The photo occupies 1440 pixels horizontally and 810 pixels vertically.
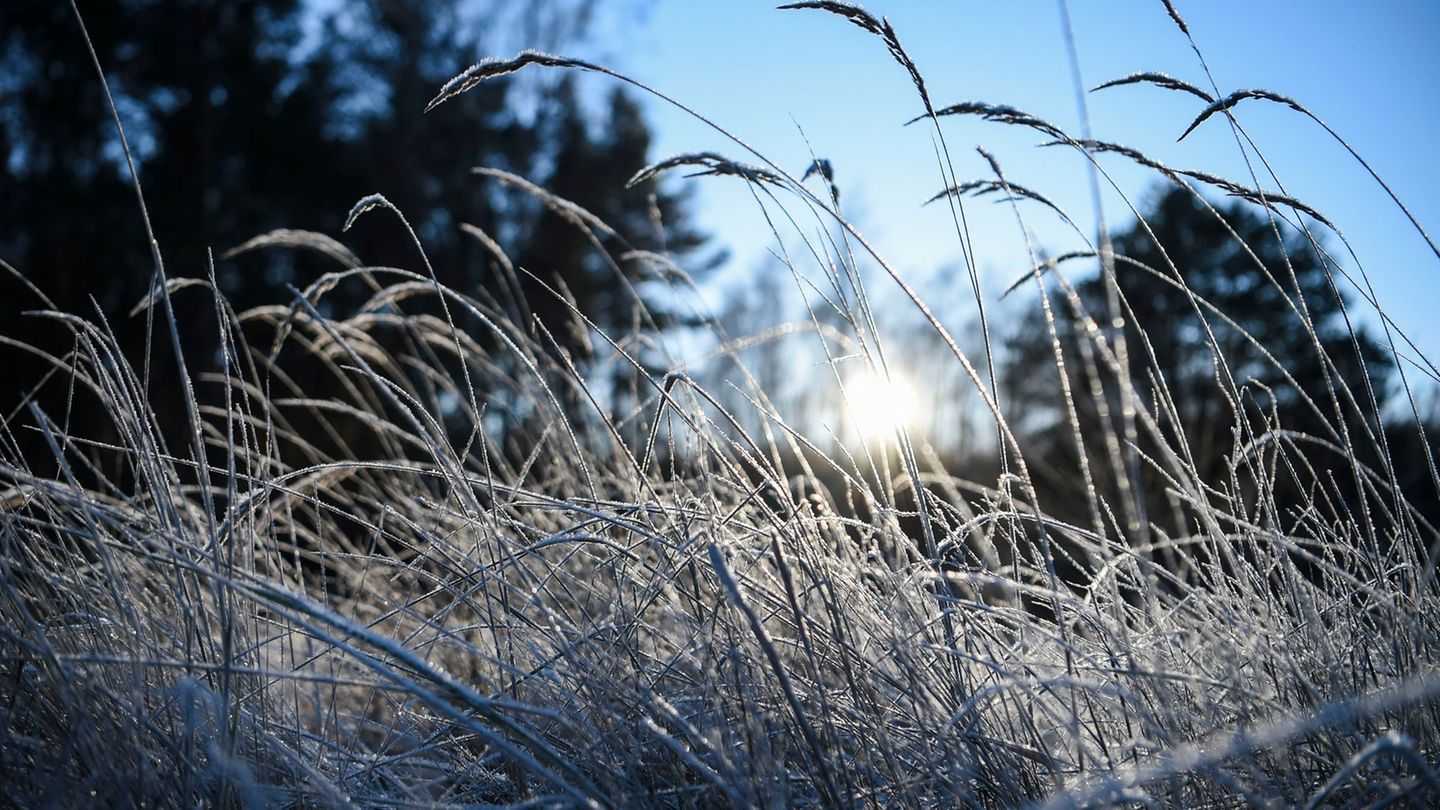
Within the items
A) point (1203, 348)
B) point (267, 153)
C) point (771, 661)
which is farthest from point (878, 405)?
point (267, 153)

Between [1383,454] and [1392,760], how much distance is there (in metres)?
0.44

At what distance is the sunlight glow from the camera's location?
121 cm

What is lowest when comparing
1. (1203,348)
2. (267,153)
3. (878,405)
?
(1203,348)

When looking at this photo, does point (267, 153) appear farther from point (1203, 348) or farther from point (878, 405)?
point (878, 405)

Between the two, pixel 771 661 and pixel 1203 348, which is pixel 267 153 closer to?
pixel 1203 348

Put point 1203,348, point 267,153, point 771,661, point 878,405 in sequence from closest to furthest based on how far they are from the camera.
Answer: point 771,661
point 878,405
point 1203,348
point 267,153

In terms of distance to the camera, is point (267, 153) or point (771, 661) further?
point (267, 153)

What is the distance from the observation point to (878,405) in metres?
1.26

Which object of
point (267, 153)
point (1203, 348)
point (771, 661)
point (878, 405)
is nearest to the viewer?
point (771, 661)

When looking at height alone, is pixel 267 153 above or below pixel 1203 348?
above

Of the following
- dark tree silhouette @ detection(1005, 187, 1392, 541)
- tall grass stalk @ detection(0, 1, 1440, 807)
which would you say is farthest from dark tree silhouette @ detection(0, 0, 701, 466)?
tall grass stalk @ detection(0, 1, 1440, 807)

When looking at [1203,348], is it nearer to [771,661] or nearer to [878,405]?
[878,405]

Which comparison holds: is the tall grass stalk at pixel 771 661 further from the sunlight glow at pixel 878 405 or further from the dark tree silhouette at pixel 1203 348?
the dark tree silhouette at pixel 1203 348

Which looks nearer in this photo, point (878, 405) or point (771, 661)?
point (771, 661)
